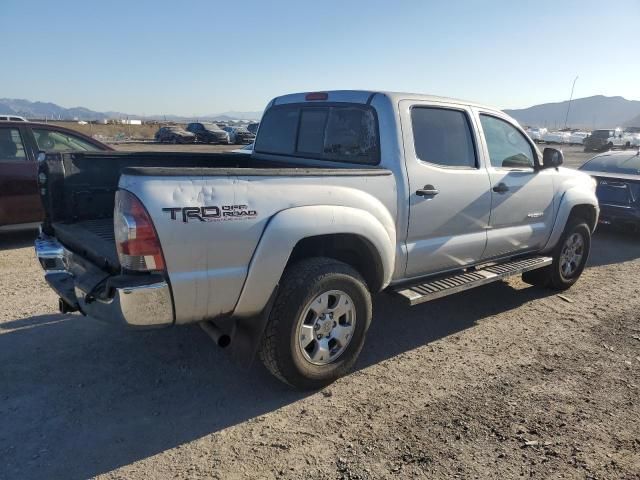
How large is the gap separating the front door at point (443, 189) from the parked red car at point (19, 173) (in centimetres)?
525

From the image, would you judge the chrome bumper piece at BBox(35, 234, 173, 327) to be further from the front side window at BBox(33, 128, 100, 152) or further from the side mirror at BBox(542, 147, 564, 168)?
the front side window at BBox(33, 128, 100, 152)

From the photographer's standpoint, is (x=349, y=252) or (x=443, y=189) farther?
(x=443, y=189)

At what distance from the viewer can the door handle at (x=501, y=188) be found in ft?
14.6

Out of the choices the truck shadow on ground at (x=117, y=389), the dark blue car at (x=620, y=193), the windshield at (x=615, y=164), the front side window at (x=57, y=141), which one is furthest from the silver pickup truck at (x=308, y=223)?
the windshield at (x=615, y=164)

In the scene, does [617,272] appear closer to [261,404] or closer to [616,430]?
[616,430]

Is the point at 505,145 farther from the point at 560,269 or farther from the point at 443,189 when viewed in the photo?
the point at 560,269

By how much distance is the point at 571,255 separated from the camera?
223 inches

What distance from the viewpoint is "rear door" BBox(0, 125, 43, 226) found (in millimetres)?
6582

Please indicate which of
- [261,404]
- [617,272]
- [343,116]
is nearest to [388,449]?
[261,404]

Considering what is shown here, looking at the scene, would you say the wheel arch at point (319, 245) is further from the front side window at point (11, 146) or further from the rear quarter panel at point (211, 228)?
the front side window at point (11, 146)

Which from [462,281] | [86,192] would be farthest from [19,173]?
[462,281]

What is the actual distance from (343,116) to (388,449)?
252 cm

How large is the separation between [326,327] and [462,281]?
4.65ft

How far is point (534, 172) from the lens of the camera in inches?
195
